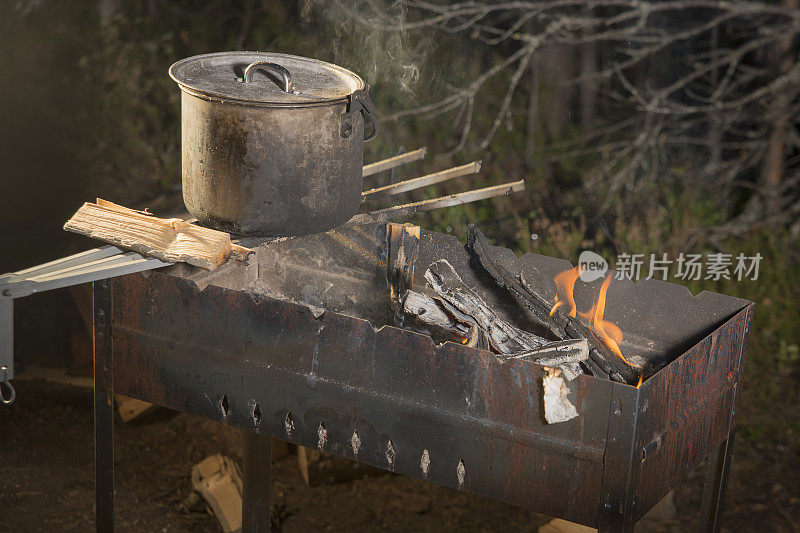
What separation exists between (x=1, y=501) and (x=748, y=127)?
5451 millimetres

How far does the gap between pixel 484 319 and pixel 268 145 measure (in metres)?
0.90

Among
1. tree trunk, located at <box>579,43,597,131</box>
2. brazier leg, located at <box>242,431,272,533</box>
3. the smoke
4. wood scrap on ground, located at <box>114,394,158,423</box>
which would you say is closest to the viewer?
brazier leg, located at <box>242,431,272,533</box>

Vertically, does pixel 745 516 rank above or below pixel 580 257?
below

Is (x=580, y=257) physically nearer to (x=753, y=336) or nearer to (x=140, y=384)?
(x=753, y=336)

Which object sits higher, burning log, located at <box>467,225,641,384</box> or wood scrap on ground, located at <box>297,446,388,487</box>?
burning log, located at <box>467,225,641,384</box>

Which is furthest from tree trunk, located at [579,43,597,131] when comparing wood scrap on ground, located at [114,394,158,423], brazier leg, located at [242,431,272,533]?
brazier leg, located at [242,431,272,533]

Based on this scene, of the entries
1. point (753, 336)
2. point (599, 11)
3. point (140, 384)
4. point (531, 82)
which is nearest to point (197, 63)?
→ point (140, 384)

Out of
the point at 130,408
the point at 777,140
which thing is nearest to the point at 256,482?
the point at 130,408

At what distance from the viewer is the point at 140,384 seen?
10.8 feet

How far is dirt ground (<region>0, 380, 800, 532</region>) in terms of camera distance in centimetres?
402

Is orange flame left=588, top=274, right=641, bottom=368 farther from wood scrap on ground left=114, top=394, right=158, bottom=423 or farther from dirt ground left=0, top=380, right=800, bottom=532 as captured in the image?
wood scrap on ground left=114, top=394, right=158, bottom=423

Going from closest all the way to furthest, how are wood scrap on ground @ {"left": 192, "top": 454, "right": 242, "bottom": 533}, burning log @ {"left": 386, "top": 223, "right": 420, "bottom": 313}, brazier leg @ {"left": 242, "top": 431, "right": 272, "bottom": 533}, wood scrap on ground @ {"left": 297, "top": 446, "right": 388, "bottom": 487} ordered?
brazier leg @ {"left": 242, "top": 431, "right": 272, "bottom": 533} < burning log @ {"left": 386, "top": 223, "right": 420, "bottom": 313} < wood scrap on ground @ {"left": 192, "top": 454, "right": 242, "bottom": 533} < wood scrap on ground @ {"left": 297, "top": 446, "right": 388, "bottom": 487}

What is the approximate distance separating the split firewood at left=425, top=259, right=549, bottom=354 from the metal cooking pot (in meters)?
0.46

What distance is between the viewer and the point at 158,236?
9.69ft
